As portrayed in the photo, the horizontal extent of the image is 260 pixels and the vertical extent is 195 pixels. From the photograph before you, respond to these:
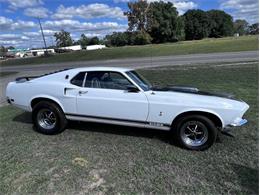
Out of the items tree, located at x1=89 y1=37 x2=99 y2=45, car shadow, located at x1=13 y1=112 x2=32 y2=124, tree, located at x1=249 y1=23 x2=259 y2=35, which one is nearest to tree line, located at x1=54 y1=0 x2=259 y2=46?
tree, located at x1=249 y1=23 x2=259 y2=35

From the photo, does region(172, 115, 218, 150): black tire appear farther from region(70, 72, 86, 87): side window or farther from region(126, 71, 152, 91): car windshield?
region(70, 72, 86, 87): side window

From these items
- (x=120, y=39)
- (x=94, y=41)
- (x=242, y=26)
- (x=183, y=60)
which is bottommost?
(x=94, y=41)

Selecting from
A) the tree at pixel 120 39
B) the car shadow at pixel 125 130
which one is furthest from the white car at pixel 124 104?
the tree at pixel 120 39

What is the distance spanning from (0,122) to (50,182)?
151 inches

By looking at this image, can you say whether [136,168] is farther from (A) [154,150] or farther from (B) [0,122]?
(B) [0,122]

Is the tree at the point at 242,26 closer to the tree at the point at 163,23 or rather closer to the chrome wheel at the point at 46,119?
the tree at the point at 163,23

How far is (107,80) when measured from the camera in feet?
19.1

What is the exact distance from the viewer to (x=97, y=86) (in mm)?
5832

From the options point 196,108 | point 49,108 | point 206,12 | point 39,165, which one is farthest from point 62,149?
point 206,12

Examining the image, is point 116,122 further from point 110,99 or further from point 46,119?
point 46,119

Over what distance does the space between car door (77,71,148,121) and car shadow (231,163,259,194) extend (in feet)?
5.87

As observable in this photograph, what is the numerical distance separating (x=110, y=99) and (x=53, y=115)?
4.47ft

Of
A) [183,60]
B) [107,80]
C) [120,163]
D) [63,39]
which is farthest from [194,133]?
[63,39]

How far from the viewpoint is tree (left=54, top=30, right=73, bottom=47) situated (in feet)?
→ 386
